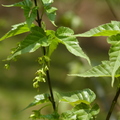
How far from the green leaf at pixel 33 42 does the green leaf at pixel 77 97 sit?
0.18 metres

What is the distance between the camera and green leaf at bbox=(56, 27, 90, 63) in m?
1.03

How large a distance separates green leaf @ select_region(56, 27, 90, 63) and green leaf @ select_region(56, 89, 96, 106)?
0.55 ft

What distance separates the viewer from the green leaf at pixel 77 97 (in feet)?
3.66

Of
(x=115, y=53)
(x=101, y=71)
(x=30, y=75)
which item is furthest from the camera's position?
(x=30, y=75)

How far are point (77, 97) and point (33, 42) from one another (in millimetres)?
234

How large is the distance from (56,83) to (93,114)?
5.20m

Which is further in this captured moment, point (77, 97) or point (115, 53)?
point (77, 97)

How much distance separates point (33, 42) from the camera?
1053 mm

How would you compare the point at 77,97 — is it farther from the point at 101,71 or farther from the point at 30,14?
the point at 30,14

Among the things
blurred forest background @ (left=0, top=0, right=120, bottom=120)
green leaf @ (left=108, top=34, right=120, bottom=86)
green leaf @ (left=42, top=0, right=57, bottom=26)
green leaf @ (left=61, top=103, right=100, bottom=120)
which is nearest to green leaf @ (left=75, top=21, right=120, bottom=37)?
green leaf @ (left=108, top=34, right=120, bottom=86)

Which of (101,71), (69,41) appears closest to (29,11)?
(69,41)

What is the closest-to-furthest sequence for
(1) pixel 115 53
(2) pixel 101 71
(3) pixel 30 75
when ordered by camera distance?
(1) pixel 115 53 → (2) pixel 101 71 → (3) pixel 30 75

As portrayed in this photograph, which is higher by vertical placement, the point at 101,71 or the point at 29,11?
the point at 29,11

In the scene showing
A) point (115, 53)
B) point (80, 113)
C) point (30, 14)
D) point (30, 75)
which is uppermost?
point (30, 14)
